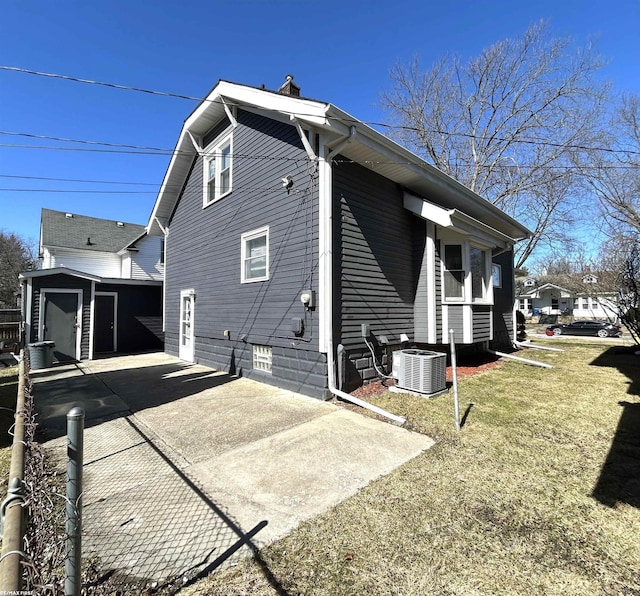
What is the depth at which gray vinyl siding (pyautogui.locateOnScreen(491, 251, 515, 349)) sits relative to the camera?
11464 millimetres

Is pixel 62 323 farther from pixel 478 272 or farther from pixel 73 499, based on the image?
pixel 478 272

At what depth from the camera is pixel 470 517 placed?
2615 mm

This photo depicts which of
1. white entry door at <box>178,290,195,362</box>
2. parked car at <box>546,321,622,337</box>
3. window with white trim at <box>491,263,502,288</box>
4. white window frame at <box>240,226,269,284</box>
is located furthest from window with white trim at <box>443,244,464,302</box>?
parked car at <box>546,321,622,337</box>

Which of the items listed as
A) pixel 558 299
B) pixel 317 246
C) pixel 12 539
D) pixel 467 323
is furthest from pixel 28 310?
pixel 558 299

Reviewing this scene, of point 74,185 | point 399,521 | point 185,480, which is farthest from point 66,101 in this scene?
point 399,521

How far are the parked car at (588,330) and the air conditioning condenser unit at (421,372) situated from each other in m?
22.2

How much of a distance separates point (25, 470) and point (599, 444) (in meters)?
6.00

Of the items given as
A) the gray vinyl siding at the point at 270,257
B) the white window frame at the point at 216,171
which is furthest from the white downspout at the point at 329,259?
the white window frame at the point at 216,171

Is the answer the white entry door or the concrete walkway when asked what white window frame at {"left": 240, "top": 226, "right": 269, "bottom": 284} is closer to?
the concrete walkway

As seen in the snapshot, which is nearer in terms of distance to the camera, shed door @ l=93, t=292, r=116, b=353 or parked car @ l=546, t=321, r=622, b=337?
shed door @ l=93, t=292, r=116, b=353

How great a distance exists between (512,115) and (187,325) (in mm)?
20384

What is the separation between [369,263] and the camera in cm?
699

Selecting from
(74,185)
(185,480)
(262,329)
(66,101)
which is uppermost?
(66,101)

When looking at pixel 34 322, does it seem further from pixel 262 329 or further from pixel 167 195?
pixel 262 329
